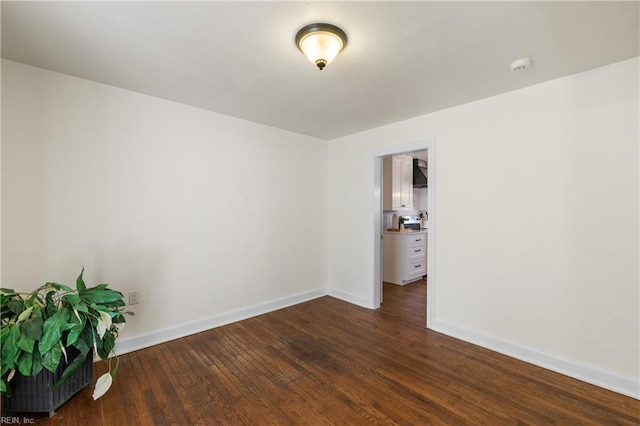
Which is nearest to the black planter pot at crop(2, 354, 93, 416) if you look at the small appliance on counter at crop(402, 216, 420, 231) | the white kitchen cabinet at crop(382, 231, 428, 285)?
the white kitchen cabinet at crop(382, 231, 428, 285)

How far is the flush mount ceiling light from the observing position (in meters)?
1.66

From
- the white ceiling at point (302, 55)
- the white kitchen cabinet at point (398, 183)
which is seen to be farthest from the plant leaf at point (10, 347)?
the white kitchen cabinet at point (398, 183)

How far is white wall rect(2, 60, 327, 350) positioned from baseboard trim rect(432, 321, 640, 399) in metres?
2.12

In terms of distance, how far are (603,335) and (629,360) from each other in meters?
0.19

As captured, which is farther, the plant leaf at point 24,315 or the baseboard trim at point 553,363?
the baseboard trim at point 553,363

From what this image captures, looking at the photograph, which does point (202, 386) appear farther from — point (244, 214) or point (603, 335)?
point (603, 335)

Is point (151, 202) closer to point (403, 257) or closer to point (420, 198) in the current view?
point (403, 257)

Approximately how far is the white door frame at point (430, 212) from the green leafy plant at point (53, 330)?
287 centimetres

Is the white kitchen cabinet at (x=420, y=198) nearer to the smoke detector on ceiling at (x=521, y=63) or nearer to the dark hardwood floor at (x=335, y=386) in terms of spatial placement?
the dark hardwood floor at (x=335, y=386)

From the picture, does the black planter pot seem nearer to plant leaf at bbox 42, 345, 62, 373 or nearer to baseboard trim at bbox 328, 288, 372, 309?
plant leaf at bbox 42, 345, 62, 373

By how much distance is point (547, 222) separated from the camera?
92.8 inches

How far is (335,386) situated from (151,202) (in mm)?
2374

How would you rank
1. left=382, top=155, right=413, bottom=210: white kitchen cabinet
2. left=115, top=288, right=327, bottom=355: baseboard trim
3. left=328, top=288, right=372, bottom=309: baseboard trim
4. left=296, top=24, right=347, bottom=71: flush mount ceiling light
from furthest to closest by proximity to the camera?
left=382, top=155, right=413, bottom=210: white kitchen cabinet < left=328, top=288, right=372, bottom=309: baseboard trim < left=115, top=288, right=327, bottom=355: baseboard trim < left=296, top=24, right=347, bottom=71: flush mount ceiling light

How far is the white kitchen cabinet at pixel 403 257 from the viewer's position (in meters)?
4.89
